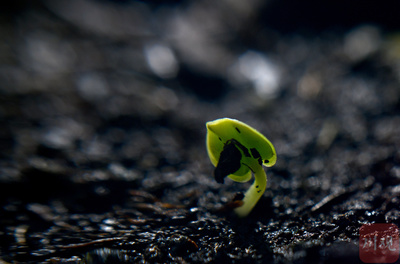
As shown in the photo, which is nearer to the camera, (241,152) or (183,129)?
(241,152)

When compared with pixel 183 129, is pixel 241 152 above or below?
below

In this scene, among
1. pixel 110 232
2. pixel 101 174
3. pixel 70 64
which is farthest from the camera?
pixel 70 64

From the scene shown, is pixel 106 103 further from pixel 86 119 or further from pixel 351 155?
pixel 351 155

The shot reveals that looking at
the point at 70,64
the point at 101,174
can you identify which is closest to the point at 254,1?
the point at 70,64
